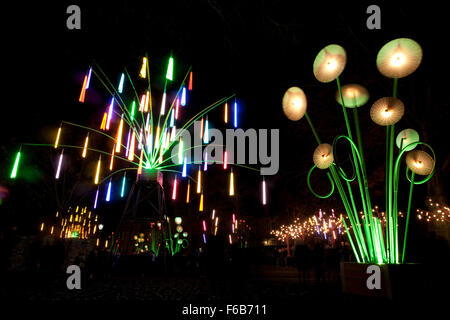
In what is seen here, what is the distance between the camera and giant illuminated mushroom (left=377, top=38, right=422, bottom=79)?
16.4 feet

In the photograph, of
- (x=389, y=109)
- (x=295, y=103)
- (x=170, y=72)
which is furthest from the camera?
(x=170, y=72)

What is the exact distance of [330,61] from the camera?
18.6 feet

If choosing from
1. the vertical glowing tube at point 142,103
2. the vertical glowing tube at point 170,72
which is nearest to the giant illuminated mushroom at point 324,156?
the vertical glowing tube at point 170,72

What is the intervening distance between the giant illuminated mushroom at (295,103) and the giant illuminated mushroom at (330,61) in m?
0.63

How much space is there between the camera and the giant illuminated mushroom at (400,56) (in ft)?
16.4

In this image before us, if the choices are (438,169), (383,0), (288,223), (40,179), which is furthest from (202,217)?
(383,0)

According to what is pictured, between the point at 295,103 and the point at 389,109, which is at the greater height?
the point at 295,103

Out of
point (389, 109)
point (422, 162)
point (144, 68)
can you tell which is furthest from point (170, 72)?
point (422, 162)

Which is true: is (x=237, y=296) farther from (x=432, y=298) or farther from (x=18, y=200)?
(x=18, y=200)

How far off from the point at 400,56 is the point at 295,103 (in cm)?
216

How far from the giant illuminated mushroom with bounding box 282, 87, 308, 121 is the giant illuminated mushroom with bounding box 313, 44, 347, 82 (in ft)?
2.08

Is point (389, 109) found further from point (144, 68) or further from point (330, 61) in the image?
point (144, 68)

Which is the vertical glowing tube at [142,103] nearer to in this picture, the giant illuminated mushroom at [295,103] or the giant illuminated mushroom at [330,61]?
the giant illuminated mushroom at [295,103]
